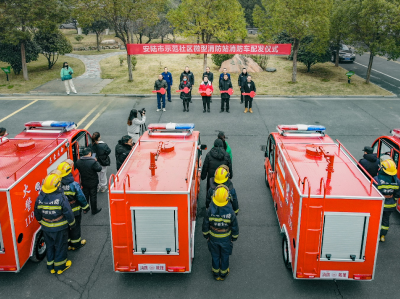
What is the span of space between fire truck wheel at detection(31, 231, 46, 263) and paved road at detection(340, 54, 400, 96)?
1967 cm

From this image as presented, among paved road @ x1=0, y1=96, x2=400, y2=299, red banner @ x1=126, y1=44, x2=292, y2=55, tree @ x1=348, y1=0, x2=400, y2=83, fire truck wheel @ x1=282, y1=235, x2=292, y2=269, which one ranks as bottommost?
paved road @ x1=0, y1=96, x2=400, y2=299

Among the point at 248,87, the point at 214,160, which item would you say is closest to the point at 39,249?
the point at 214,160

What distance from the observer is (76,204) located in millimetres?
7082

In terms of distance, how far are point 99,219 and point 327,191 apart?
525cm

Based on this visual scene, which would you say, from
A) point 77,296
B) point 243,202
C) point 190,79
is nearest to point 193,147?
point 243,202

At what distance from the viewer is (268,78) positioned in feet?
76.0

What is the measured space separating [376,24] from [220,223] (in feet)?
56.8

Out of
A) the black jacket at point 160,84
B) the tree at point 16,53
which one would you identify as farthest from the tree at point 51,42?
the black jacket at point 160,84

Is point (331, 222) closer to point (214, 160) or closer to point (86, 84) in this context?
point (214, 160)

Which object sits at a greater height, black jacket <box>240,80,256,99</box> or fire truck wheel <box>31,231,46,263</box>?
black jacket <box>240,80,256,99</box>

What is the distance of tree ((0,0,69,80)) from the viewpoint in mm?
18931

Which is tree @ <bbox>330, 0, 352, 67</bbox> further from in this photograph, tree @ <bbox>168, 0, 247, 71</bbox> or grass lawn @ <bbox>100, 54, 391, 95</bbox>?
tree @ <bbox>168, 0, 247, 71</bbox>

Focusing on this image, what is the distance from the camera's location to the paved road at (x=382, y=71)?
22.6 m

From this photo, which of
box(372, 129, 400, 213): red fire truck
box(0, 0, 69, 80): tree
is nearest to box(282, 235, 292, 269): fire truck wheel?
box(372, 129, 400, 213): red fire truck
